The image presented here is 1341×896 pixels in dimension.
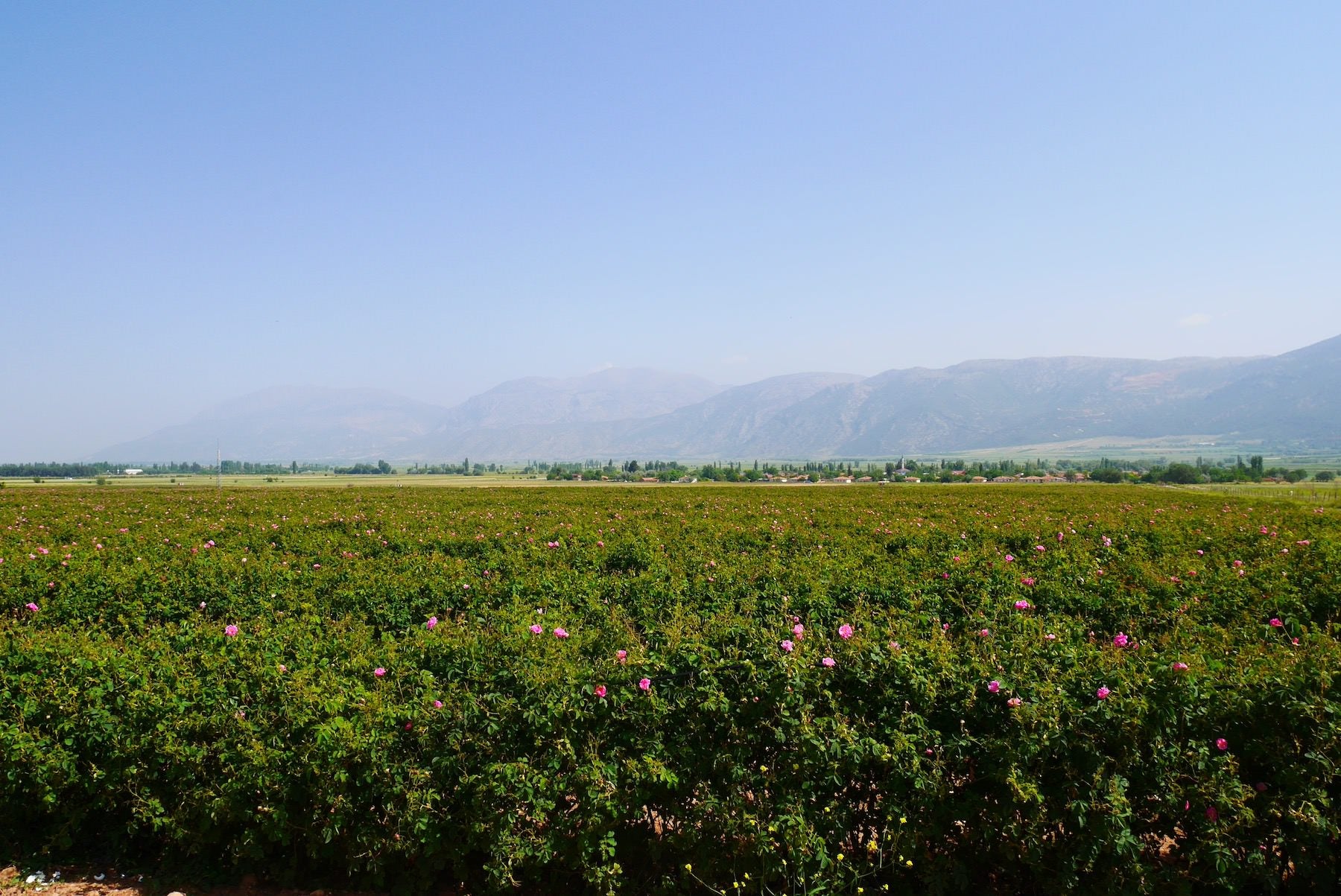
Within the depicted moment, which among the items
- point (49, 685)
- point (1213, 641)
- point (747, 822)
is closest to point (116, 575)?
point (49, 685)

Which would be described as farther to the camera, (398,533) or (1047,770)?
(398,533)

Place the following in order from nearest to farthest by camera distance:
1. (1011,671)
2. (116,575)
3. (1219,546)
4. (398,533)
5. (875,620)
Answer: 1. (1011,671)
2. (875,620)
3. (116,575)
4. (1219,546)
5. (398,533)

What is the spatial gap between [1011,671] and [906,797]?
111 cm

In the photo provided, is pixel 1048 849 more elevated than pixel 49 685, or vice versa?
pixel 49 685

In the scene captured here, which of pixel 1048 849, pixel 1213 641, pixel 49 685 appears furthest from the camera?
pixel 1213 641

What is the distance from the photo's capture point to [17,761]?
4715 millimetres

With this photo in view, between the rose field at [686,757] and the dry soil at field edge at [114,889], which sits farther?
the dry soil at field edge at [114,889]

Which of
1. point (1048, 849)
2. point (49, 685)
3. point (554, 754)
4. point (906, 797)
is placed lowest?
point (1048, 849)

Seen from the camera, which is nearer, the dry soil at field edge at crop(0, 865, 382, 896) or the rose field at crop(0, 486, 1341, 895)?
the rose field at crop(0, 486, 1341, 895)

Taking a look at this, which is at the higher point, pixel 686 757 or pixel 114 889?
pixel 686 757

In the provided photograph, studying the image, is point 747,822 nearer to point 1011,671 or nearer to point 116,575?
point 1011,671

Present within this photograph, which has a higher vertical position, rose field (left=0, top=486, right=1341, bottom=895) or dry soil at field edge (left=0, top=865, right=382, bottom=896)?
rose field (left=0, top=486, right=1341, bottom=895)

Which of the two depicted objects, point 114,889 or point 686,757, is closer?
point 686,757

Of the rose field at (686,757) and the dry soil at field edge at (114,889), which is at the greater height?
the rose field at (686,757)
